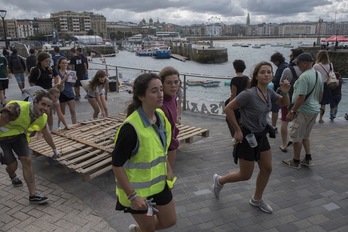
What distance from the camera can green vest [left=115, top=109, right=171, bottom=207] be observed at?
2.05 m

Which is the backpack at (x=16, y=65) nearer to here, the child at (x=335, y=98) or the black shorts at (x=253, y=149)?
the black shorts at (x=253, y=149)

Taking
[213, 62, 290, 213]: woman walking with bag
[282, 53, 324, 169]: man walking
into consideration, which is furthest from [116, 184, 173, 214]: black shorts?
[282, 53, 324, 169]: man walking

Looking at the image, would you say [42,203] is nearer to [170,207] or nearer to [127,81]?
[170,207]

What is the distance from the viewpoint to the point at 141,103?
2.18 meters

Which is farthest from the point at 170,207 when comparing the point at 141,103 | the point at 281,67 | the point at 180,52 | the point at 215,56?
the point at 180,52

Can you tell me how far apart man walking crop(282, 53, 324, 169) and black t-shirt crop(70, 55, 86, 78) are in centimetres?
682

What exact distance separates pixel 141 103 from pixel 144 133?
25 centimetres

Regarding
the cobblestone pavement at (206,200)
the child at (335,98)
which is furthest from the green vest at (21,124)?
the child at (335,98)

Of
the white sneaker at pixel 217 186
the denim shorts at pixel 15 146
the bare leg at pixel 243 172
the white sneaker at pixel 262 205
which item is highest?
the denim shorts at pixel 15 146

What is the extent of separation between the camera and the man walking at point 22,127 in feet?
10.3

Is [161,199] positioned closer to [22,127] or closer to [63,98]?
[22,127]

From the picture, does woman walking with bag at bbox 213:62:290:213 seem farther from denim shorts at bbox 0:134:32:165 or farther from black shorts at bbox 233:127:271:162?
denim shorts at bbox 0:134:32:165

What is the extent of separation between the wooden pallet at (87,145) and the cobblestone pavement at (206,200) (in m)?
0.25

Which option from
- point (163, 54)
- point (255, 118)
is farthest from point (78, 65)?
point (163, 54)
